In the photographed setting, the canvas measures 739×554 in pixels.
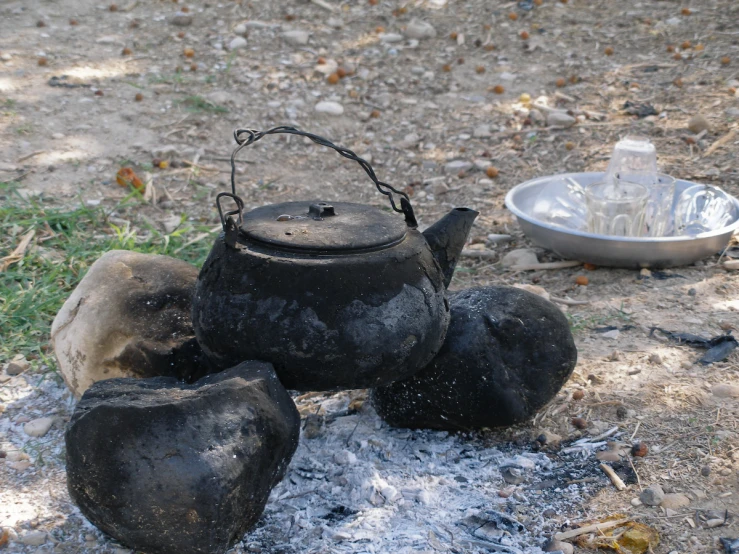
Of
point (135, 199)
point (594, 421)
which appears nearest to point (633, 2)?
point (135, 199)

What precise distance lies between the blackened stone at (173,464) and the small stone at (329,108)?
465cm

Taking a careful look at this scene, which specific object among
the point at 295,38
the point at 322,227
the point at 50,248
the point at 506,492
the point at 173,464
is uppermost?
the point at 322,227

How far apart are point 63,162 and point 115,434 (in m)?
3.90

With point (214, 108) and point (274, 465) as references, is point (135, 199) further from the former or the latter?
point (274, 465)

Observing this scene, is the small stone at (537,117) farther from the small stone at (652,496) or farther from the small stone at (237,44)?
the small stone at (652,496)

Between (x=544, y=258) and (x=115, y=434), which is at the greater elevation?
(x=115, y=434)

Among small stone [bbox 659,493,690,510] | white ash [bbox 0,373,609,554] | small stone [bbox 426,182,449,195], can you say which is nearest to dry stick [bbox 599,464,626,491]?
white ash [bbox 0,373,609,554]

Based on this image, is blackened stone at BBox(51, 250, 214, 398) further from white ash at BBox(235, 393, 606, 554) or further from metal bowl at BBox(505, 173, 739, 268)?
metal bowl at BBox(505, 173, 739, 268)

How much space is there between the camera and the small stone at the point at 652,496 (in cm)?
282

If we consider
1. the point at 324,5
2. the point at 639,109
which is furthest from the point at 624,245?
the point at 324,5

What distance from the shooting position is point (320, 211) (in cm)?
294

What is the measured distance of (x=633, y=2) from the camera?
26.9 ft

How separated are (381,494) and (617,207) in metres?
2.58

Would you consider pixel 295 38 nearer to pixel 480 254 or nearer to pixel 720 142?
pixel 480 254
